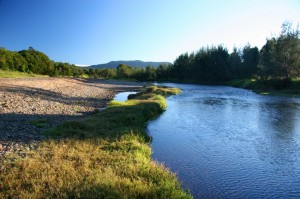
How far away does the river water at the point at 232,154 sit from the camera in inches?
515

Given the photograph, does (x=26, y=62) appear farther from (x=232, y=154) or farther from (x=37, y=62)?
(x=232, y=154)

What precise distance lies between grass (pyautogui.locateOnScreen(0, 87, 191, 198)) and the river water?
6.47ft

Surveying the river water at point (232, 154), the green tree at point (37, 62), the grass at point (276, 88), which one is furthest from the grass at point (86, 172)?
the green tree at point (37, 62)

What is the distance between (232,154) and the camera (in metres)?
18.4

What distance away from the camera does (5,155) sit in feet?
42.5

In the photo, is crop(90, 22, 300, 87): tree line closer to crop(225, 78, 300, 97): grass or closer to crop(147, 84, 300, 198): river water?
crop(225, 78, 300, 97): grass

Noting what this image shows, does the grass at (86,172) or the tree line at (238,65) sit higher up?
the tree line at (238,65)

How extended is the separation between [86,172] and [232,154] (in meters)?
10.4

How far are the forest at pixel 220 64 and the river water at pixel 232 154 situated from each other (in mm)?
52092

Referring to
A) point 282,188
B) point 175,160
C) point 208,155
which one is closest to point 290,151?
point 208,155

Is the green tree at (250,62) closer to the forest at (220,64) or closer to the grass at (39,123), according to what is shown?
the forest at (220,64)

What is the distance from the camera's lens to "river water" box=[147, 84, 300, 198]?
13.1 metres

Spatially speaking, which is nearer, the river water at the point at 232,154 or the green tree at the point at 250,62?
the river water at the point at 232,154

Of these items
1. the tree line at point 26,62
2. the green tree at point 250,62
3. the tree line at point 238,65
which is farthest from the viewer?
the green tree at point 250,62
